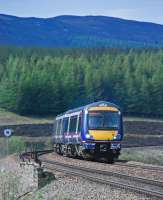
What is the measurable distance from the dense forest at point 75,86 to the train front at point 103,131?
72.7m

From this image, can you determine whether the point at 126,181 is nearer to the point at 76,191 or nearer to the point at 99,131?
the point at 76,191

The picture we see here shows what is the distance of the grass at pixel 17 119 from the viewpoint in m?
96.1

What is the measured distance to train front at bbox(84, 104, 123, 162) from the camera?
36.4m

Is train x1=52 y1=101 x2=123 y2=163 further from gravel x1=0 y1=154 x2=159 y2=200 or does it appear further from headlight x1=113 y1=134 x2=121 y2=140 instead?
gravel x1=0 y1=154 x2=159 y2=200

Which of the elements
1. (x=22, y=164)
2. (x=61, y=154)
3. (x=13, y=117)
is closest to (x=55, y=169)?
(x=22, y=164)

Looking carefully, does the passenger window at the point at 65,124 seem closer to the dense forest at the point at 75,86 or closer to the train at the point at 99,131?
the train at the point at 99,131

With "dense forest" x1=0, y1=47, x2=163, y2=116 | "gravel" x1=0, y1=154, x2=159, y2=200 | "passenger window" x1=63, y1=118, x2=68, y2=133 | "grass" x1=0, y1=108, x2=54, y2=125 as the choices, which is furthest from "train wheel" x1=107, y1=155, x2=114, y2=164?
"dense forest" x1=0, y1=47, x2=163, y2=116

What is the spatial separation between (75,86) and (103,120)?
8587 centimetres

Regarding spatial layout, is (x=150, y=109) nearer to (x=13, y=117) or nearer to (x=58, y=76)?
(x=58, y=76)

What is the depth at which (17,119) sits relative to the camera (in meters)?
100

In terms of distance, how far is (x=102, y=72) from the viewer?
134 m

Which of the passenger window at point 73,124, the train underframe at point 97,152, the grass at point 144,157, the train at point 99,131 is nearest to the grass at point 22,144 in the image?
the grass at point 144,157

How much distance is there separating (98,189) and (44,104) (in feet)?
296

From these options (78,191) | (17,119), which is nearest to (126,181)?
(78,191)
